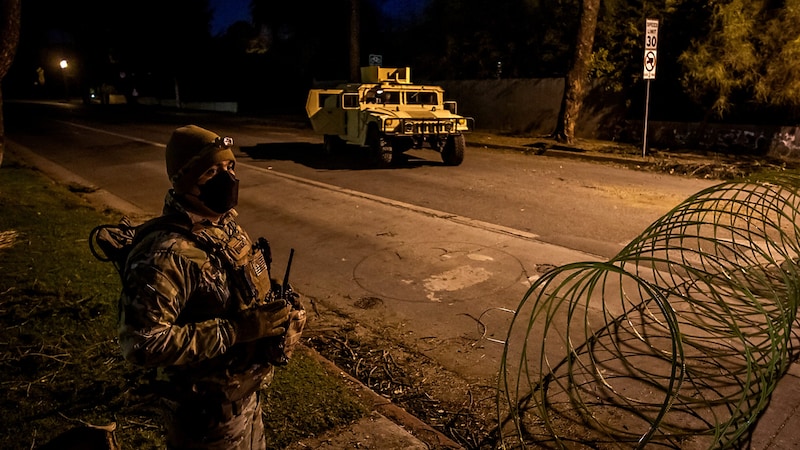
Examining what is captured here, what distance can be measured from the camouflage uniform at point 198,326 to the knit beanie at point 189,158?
92mm

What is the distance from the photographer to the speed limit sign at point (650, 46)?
12469 mm

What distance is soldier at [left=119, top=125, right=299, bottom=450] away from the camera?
1.80 metres

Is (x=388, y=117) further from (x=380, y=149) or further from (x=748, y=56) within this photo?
(x=748, y=56)

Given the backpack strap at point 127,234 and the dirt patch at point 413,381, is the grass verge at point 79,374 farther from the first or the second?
the backpack strap at point 127,234

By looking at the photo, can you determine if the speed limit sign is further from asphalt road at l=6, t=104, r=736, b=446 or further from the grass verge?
the grass verge

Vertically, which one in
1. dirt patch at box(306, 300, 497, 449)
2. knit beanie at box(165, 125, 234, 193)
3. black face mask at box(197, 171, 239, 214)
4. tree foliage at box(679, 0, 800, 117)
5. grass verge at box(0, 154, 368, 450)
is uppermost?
tree foliage at box(679, 0, 800, 117)

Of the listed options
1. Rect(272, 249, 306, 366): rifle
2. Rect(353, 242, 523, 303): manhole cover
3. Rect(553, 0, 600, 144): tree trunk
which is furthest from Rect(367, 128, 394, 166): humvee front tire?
Rect(272, 249, 306, 366): rifle

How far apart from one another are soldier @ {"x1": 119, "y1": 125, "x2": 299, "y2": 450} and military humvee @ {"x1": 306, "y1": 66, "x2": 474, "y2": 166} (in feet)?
33.0

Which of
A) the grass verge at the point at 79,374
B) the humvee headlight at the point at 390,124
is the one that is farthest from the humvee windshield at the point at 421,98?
the grass verge at the point at 79,374

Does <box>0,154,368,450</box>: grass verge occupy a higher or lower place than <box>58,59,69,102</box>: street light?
lower

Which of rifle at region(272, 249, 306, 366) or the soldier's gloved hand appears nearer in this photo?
the soldier's gloved hand

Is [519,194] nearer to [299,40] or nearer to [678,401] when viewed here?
[678,401]

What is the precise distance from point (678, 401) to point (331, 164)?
10.5 meters

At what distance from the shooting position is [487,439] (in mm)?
3264
